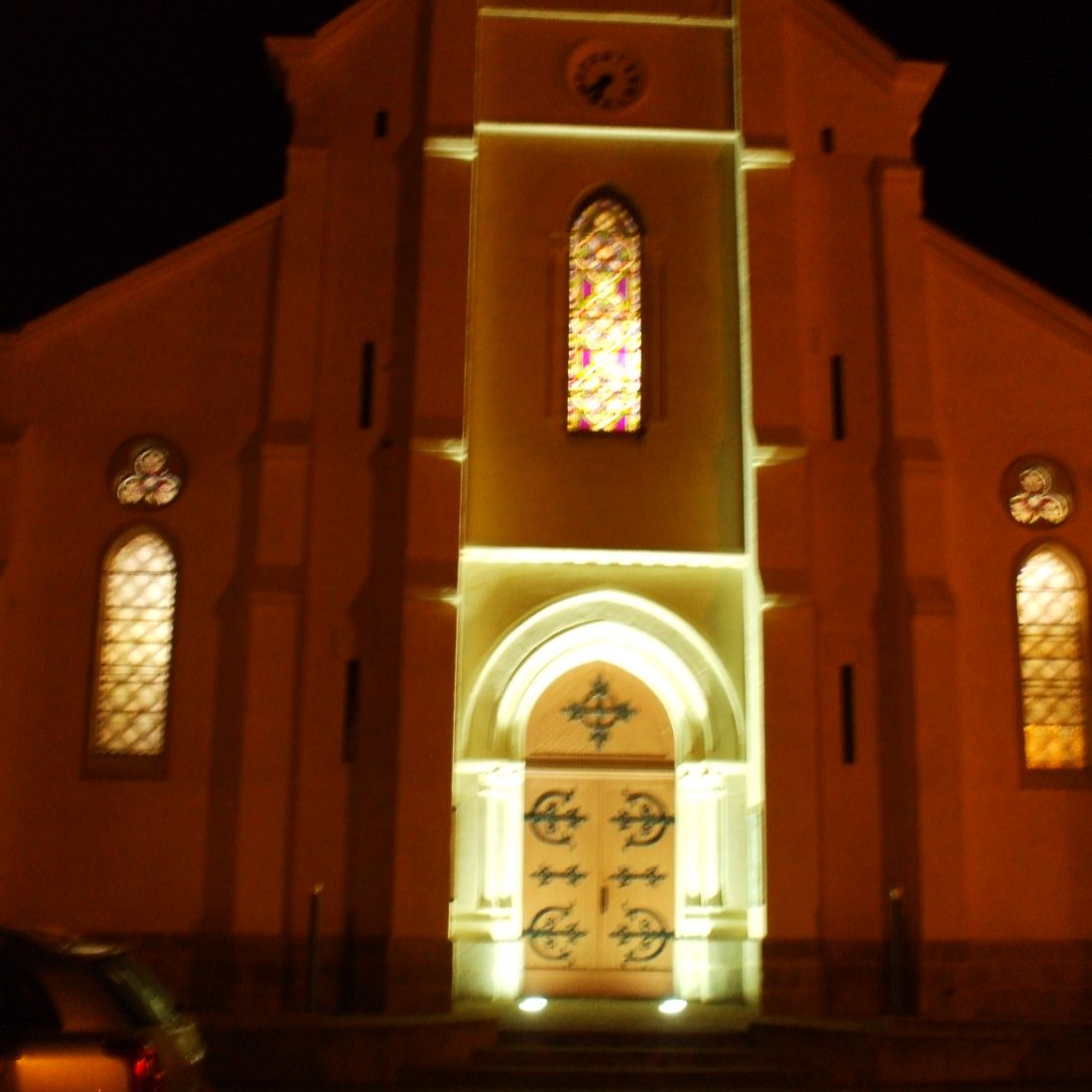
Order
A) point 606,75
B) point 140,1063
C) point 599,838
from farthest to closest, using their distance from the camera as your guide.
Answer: point 606,75 → point 599,838 → point 140,1063

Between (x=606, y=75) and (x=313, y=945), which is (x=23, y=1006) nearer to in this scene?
(x=313, y=945)

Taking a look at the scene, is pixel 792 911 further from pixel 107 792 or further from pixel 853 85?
pixel 853 85

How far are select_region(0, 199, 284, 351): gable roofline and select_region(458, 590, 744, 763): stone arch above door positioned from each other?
17.9ft

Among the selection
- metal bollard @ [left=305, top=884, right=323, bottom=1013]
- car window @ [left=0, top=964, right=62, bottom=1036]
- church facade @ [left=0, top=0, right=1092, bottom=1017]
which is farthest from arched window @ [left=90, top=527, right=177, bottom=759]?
car window @ [left=0, top=964, right=62, bottom=1036]

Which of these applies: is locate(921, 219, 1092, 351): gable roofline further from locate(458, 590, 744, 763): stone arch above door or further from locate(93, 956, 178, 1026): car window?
locate(93, 956, 178, 1026): car window

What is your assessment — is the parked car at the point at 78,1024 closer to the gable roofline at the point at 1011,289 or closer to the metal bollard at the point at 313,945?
the metal bollard at the point at 313,945

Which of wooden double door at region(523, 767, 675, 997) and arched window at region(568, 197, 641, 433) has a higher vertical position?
arched window at region(568, 197, 641, 433)

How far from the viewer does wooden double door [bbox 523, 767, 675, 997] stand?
17.4m

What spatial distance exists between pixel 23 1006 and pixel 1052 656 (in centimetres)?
1286

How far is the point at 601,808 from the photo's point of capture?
17.8m

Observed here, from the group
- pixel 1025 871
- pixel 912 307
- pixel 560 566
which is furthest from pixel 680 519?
pixel 1025 871

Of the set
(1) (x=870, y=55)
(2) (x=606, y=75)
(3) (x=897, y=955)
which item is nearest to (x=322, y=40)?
(2) (x=606, y=75)

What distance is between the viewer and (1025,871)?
17.0 meters

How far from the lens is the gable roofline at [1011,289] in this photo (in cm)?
1805
